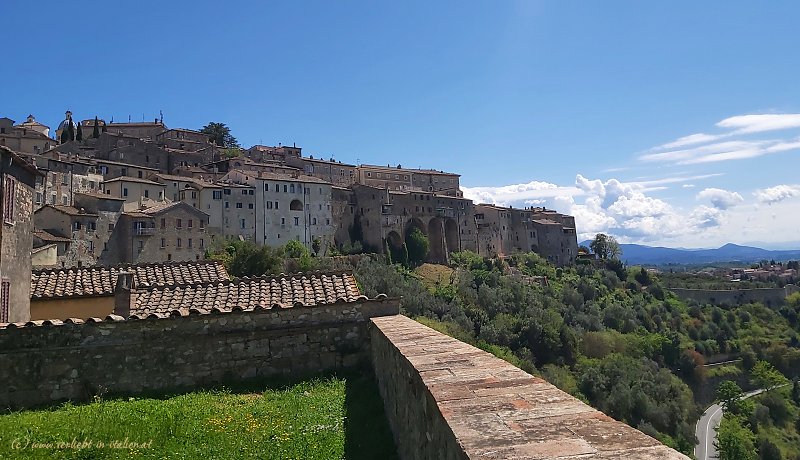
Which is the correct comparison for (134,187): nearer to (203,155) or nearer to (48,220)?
(48,220)

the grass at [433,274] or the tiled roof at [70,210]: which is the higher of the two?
the tiled roof at [70,210]

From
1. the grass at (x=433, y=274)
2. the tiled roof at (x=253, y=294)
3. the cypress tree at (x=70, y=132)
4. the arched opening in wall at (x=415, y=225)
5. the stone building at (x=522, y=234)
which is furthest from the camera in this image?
the stone building at (x=522, y=234)

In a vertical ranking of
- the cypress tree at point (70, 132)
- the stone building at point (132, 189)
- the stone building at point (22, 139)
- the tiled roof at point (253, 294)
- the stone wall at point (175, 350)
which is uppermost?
the cypress tree at point (70, 132)

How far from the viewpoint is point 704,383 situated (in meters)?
73.3

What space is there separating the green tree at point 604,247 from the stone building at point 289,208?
71.8m

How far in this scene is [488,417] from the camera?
3.09 meters

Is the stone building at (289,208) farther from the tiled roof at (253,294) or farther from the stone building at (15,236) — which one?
the tiled roof at (253,294)

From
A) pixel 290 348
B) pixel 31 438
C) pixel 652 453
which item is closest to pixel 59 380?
pixel 31 438

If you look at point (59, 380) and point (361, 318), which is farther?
point (361, 318)

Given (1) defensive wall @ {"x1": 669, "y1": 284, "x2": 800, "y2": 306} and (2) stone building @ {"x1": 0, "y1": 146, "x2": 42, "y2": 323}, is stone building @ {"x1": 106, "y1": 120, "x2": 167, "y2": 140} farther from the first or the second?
(1) defensive wall @ {"x1": 669, "y1": 284, "x2": 800, "y2": 306}

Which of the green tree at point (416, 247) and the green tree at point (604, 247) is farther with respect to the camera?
the green tree at point (604, 247)

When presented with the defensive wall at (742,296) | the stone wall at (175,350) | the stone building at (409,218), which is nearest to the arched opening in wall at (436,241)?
the stone building at (409,218)

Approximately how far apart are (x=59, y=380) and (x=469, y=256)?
276 feet

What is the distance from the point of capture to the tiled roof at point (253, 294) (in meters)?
10.7
